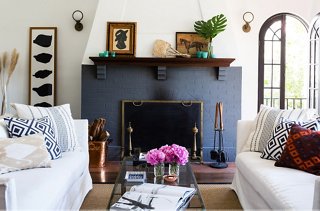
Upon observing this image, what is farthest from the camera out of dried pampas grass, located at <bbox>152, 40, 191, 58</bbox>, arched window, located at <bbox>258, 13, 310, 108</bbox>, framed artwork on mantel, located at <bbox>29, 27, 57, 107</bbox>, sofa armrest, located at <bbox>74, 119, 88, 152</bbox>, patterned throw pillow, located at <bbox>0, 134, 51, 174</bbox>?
arched window, located at <bbox>258, 13, 310, 108</bbox>

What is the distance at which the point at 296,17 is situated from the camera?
4566 millimetres

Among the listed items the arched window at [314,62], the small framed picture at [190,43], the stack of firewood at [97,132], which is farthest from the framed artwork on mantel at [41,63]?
the arched window at [314,62]

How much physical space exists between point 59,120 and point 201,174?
5.50 feet

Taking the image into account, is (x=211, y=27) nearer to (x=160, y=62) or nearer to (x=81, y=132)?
(x=160, y=62)

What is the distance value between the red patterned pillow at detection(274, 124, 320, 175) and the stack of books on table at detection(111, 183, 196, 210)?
30.4 inches

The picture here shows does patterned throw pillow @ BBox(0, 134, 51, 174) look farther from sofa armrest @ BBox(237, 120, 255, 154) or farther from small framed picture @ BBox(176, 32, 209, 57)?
small framed picture @ BBox(176, 32, 209, 57)

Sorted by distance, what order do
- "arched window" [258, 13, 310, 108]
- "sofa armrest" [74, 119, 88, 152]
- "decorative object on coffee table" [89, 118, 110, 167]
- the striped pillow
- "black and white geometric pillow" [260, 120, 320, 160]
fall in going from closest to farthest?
"black and white geometric pillow" [260, 120, 320, 160]
the striped pillow
"sofa armrest" [74, 119, 88, 152]
"decorative object on coffee table" [89, 118, 110, 167]
"arched window" [258, 13, 310, 108]

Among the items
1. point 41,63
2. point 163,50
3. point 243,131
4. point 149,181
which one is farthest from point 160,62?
point 149,181

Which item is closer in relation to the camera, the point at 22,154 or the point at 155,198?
the point at 155,198

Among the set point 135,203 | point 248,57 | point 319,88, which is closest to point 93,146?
point 135,203

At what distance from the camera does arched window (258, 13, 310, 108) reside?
4.57 meters

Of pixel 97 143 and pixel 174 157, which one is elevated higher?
pixel 174 157

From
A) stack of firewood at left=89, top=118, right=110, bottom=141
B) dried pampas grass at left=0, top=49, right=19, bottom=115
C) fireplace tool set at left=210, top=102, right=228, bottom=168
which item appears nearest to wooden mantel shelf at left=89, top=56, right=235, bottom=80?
fireplace tool set at left=210, top=102, right=228, bottom=168

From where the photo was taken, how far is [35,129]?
2.39 meters
